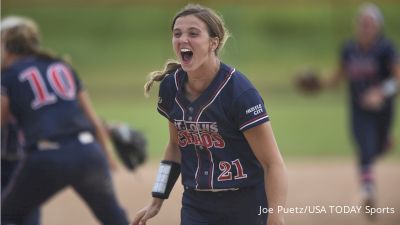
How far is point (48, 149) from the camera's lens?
213 inches

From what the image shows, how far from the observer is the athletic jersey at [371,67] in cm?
865

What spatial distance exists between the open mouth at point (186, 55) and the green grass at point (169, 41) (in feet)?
52.2

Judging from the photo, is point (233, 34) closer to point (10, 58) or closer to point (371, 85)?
point (371, 85)

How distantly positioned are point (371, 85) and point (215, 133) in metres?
4.87

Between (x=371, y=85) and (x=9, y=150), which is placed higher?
(x=371, y=85)

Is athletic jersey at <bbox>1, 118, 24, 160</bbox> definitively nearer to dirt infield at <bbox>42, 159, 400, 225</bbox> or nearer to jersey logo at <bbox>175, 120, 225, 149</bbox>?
dirt infield at <bbox>42, 159, 400, 225</bbox>

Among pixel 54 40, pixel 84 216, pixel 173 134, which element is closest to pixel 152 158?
pixel 84 216

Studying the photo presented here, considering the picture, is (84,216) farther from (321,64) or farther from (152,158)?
(321,64)

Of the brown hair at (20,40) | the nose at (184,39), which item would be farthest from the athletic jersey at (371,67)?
the nose at (184,39)

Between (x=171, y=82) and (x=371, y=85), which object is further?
(x=371, y=85)

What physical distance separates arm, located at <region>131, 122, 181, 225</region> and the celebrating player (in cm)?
426

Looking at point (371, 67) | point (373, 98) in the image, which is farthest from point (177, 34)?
point (371, 67)

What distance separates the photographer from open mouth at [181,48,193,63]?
405 centimetres

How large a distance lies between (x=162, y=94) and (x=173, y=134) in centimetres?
24
